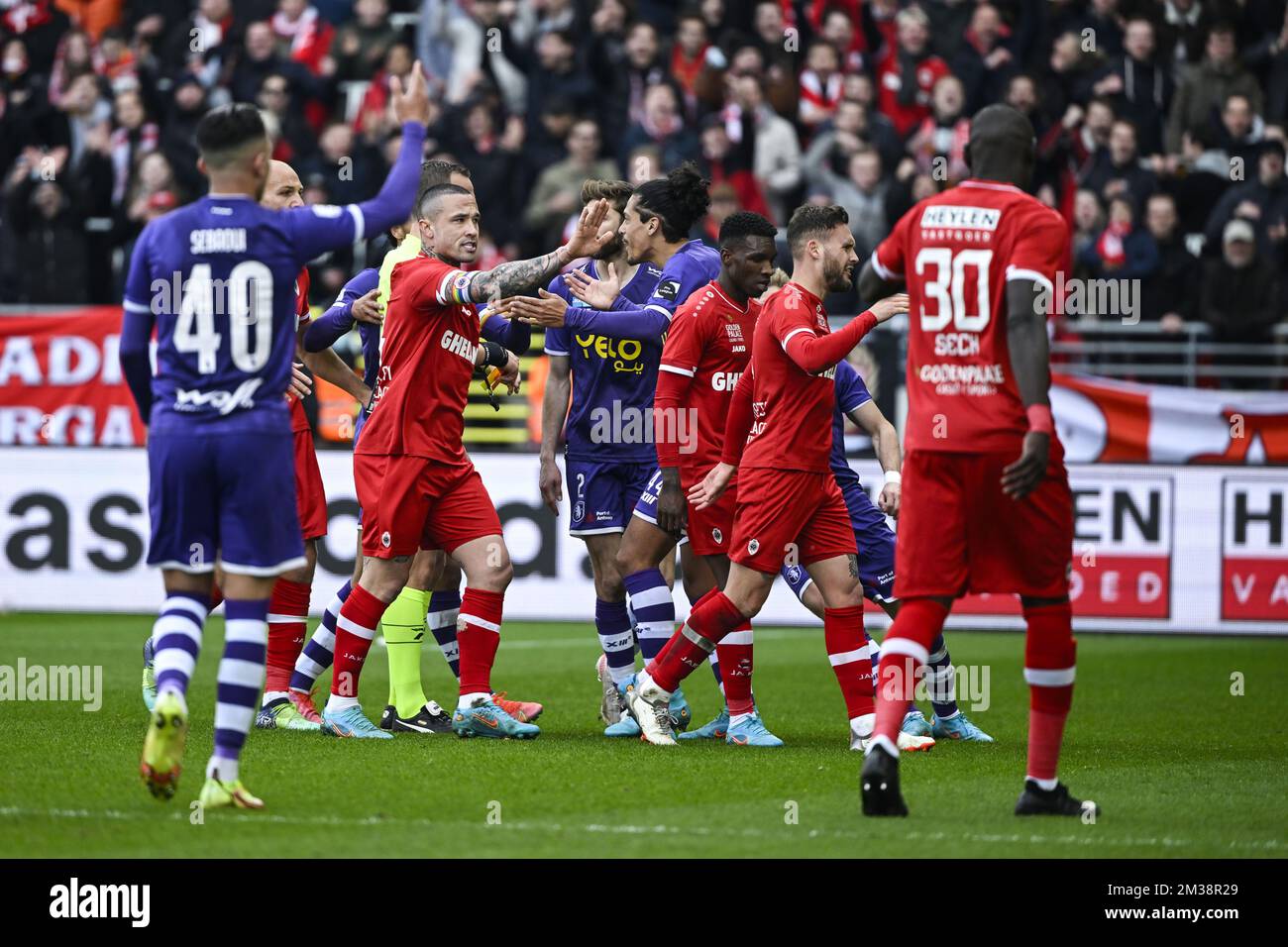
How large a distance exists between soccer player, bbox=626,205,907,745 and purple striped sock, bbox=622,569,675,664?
792 mm

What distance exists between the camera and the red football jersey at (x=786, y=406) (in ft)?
27.6

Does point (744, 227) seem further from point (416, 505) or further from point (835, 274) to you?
point (416, 505)

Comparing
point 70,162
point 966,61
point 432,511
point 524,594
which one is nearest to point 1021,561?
point 432,511

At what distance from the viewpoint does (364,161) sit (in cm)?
1892

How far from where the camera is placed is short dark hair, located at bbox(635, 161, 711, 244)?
9.55m

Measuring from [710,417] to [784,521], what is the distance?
1.02m

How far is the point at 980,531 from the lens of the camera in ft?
22.1

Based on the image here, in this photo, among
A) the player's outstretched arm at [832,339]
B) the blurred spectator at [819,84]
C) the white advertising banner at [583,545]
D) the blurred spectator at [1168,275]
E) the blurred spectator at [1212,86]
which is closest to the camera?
the player's outstretched arm at [832,339]

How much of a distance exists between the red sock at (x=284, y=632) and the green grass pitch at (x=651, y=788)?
64 centimetres

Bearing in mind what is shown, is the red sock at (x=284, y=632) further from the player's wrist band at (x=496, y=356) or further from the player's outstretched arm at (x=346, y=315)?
the player's wrist band at (x=496, y=356)

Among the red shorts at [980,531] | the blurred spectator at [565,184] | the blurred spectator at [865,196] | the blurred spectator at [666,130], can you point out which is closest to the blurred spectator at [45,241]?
the blurred spectator at [565,184]

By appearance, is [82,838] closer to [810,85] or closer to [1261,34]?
[810,85]

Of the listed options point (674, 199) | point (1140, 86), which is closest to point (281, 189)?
point (674, 199)

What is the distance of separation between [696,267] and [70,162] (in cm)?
1241
